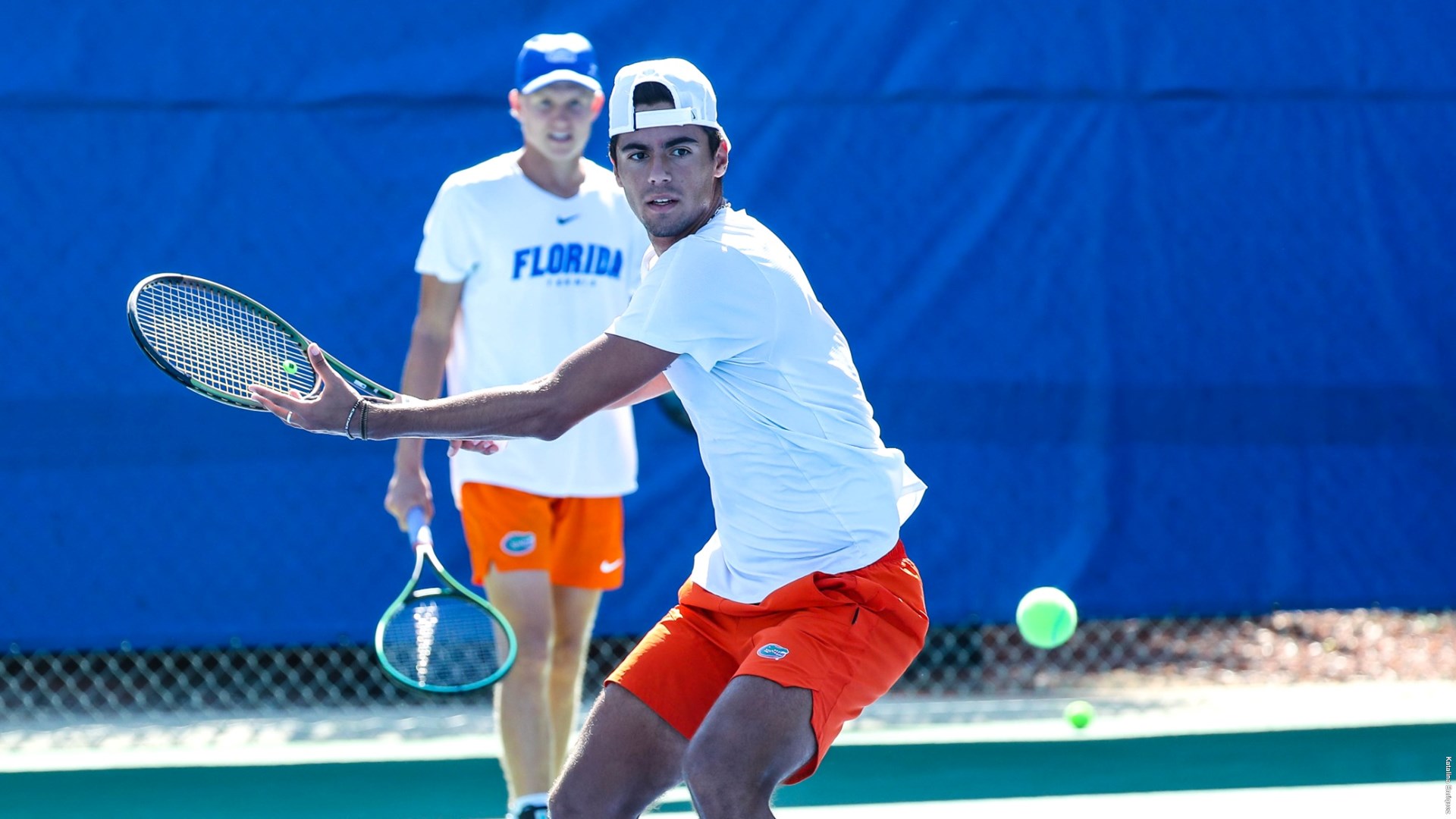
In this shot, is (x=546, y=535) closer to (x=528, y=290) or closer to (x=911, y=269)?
(x=528, y=290)

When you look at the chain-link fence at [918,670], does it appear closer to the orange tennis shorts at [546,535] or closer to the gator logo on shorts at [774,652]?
the orange tennis shorts at [546,535]

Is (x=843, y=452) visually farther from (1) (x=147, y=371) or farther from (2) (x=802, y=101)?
(1) (x=147, y=371)

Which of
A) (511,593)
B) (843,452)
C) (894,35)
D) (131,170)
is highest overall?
(894,35)

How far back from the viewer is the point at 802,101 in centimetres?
476

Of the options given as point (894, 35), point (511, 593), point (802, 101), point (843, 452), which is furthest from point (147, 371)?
point (843, 452)

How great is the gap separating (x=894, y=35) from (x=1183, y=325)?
1246 millimetres

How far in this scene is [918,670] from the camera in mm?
5242

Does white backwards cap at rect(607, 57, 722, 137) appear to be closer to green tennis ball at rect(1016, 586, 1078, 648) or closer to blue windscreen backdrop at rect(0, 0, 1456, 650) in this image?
blue windscreen backdrop at rect(0, 0, 1456, 650)

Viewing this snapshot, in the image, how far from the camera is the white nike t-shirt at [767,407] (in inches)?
100

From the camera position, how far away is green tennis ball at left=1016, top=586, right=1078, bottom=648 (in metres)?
4.61

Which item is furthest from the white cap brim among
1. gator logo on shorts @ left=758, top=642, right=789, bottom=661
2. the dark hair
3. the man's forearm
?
gator logo on shorts @ left=758, top=642, right=789, bottom=661

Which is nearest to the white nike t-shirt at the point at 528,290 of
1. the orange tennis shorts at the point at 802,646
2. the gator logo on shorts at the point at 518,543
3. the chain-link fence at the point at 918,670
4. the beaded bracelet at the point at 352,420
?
the gator logo on shorts at the point at 518,543

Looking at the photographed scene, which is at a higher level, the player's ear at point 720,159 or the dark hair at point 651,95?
the dark hair at point 651,95

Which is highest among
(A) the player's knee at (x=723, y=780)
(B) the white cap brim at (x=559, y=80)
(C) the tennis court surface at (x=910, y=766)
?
(B) the white cap brim at (x=559, y=80)
